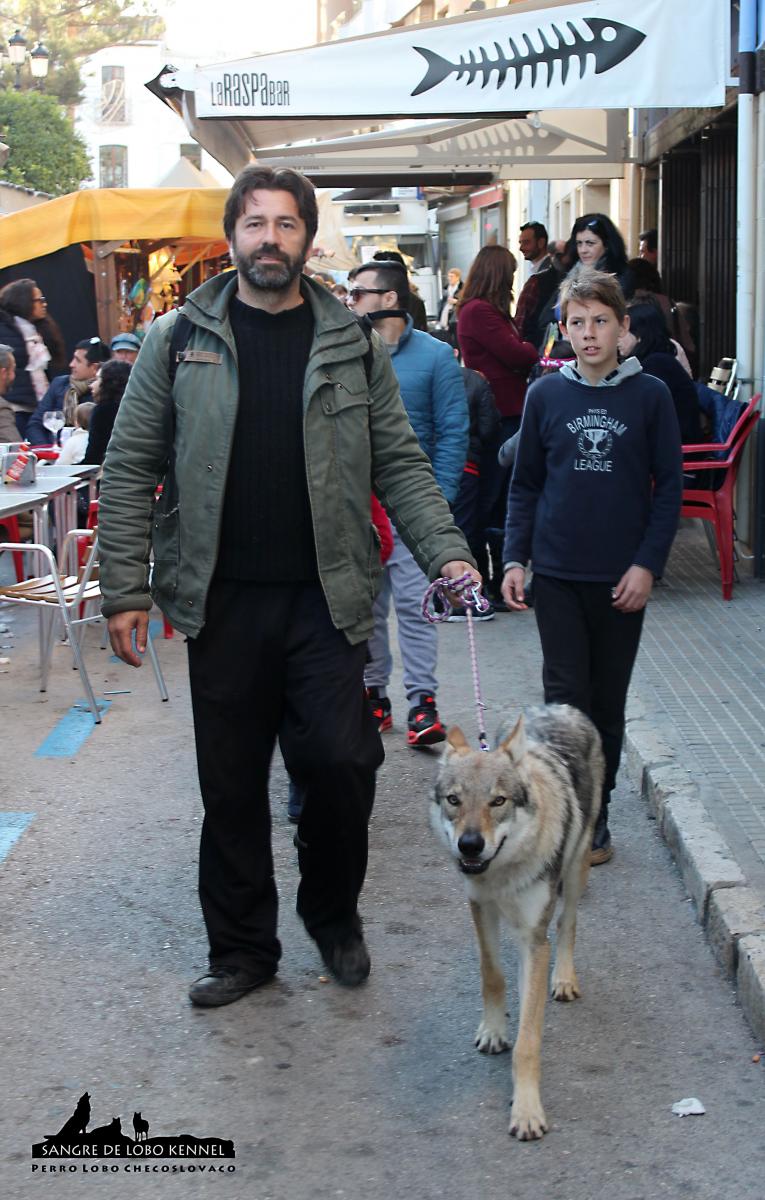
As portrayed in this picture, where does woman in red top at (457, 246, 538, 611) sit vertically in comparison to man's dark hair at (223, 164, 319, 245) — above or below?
below

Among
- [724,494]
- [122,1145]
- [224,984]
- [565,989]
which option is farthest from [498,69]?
[122,1145]

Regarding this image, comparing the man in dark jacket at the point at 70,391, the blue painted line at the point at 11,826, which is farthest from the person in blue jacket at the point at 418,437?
the man in dark jacket at the point at 70,391

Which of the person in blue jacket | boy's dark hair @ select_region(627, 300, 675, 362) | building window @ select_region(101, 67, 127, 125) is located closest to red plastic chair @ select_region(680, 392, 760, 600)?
boy's dark hair @ select_region(627, 300, 675, 362)

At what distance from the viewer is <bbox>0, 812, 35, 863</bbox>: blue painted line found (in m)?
5.46

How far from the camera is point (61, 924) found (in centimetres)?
470

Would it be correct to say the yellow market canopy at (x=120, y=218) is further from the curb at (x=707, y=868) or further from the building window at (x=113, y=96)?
the building window at (x=113, y=96)

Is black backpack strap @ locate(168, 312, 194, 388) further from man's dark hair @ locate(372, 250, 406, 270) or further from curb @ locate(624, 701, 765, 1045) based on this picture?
man's dark hair @ locate(372, 250, 406, 270)

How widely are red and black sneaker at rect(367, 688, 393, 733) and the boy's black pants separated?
1686 millimetres

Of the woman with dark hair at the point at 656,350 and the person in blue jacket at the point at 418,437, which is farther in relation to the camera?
the woman with dark hair at the point at 656,350

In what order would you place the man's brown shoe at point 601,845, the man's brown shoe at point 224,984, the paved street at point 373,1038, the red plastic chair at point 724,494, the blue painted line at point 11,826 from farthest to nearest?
the red plastic chair at point 724,494
the blue painted line at point 11,826
the man's brown shoe at point 601,845
the man's brown shoe at point 224,984
the paved street at point 373,1038

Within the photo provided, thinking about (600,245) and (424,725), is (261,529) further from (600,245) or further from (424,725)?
(600,245)

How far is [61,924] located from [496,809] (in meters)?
1.91

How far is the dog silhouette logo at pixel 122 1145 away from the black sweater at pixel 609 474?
2321mm

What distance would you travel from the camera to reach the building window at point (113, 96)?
7081cm
